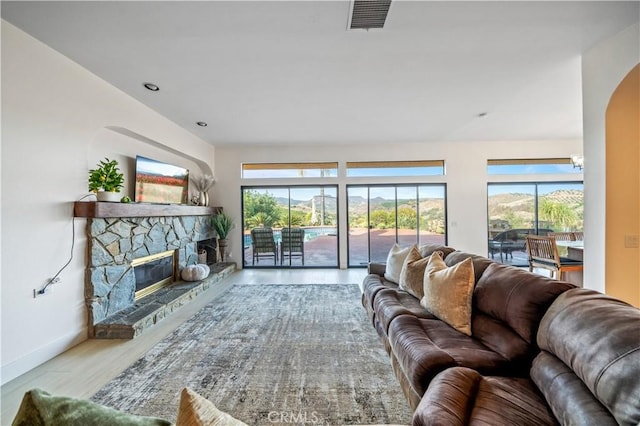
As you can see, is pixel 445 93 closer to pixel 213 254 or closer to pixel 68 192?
pixel 68 192

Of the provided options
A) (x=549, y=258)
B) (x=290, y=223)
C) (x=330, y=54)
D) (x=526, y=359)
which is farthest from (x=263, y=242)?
(x=526, y=359)

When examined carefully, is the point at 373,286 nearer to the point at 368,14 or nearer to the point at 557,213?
the point at 368,14

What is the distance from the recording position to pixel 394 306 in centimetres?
241

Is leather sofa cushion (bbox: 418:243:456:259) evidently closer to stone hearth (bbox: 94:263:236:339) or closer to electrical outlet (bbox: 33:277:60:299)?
stone hearth (bbox: 94:263:236:339)

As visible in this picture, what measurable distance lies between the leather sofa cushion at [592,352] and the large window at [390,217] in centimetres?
485

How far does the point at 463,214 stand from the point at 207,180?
5.68 meters

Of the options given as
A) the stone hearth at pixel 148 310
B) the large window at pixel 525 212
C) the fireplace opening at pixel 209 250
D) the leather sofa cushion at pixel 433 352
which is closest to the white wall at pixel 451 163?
the large window at pixel 525 212

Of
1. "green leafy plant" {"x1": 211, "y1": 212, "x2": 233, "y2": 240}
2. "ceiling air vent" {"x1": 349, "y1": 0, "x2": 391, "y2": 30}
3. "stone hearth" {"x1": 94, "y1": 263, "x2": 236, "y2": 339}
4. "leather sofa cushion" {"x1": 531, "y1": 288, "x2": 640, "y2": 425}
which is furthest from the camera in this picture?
"green leafy plant" {"x1": 211, "y1": 212, "x2": 233, "y2": 240}

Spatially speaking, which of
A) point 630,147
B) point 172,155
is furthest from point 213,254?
point 630,147

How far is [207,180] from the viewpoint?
5836mm

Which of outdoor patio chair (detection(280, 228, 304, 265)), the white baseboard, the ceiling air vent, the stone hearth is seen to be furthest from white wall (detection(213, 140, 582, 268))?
the ceiling air vent

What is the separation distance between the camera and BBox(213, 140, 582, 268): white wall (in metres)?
6.08

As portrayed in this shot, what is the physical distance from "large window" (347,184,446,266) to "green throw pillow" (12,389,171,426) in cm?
584

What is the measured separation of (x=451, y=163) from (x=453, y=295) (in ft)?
15.8
